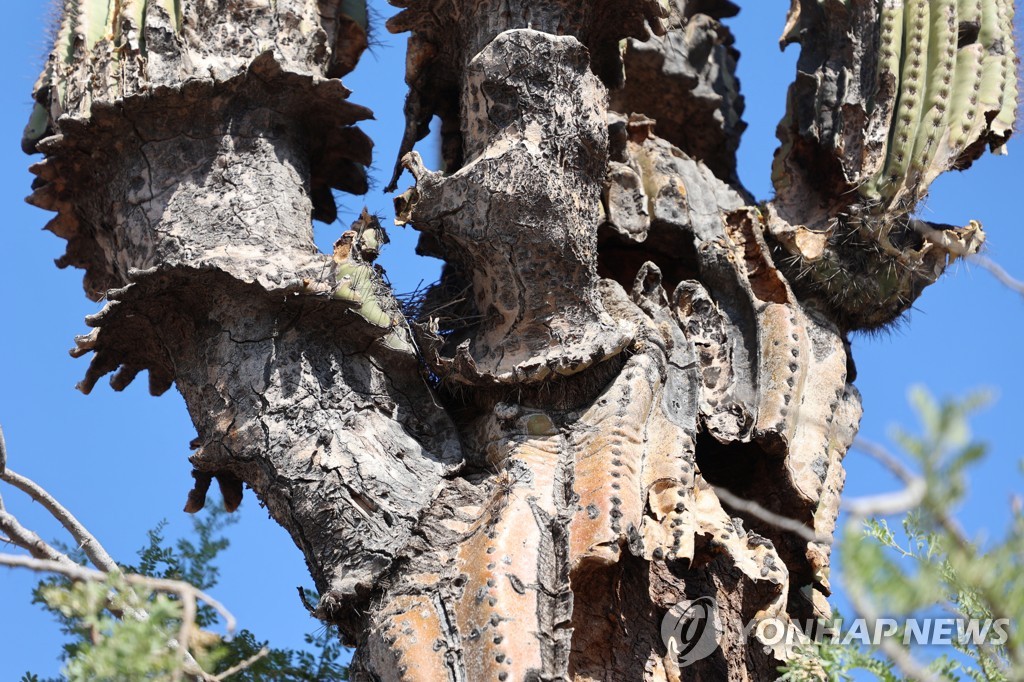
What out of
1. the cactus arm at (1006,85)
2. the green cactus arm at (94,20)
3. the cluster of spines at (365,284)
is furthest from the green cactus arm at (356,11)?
the cactus arm at (1006,85)

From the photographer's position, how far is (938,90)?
5484mm

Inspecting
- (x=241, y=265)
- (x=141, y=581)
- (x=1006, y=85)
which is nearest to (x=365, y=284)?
(x=241, y=265)

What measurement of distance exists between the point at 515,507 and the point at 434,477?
0.37m

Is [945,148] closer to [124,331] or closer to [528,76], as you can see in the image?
[528,76]

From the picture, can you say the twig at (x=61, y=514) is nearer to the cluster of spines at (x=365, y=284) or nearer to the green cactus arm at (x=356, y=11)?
the cluster of spines at (x=365, y=284)

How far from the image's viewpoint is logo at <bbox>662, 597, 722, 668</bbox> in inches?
175

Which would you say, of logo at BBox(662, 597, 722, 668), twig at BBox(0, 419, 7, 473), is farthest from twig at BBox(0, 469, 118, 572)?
logo at BBox(662, 597, 722, 668)

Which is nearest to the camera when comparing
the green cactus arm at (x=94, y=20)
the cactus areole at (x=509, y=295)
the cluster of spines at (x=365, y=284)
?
the cactus areole at (x=509, y=295)

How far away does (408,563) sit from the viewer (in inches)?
170

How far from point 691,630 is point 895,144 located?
2172 mm

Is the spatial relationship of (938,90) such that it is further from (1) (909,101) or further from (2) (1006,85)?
(2) (1006,85)

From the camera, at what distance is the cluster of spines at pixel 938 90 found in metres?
5.45

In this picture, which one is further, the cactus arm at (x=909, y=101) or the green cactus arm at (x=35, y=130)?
the cactus arm at (x=909, y=101)

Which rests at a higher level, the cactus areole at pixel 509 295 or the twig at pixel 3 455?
the cactus areole at pixel 509 295
